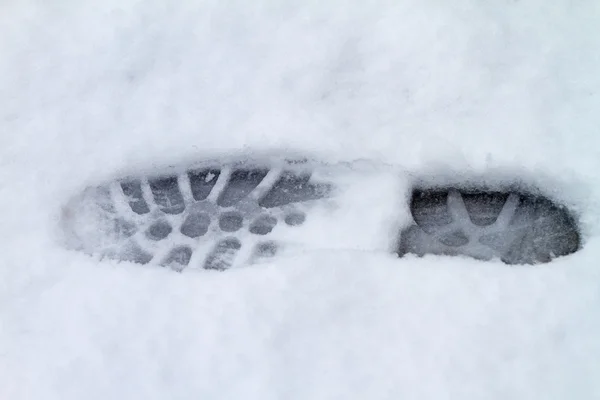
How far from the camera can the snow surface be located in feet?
2.52

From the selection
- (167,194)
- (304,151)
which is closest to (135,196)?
(167,194)

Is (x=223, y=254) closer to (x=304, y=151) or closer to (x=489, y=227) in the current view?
(x=304, y=151)

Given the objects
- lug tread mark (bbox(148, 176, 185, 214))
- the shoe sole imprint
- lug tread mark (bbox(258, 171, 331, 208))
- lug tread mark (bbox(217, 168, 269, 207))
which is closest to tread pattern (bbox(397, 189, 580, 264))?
the shoe sole imprint

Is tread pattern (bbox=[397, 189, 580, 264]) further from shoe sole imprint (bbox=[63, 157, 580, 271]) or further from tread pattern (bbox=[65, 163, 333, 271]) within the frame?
tread pattern (bbox=[65, 163, 333, 271])

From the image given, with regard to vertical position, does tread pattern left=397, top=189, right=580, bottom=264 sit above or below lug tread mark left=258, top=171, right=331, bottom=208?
below

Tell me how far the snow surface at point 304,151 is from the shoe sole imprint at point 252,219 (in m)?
0.03

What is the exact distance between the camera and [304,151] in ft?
3.34

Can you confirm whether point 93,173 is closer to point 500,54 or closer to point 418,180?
point 418,180

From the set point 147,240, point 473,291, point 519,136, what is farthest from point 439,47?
point 147,240

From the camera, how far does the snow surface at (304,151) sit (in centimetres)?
77

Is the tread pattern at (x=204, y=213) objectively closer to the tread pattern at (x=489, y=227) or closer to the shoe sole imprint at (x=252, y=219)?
the shoe sole imprint at (x=252, y=219)

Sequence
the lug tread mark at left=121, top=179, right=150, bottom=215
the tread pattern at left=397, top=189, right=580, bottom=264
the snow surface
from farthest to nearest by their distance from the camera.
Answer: the lug tread mark at left=121, top=179, right=150, bottom=215, the tread pattern at left=397, top=189, right=580, bottom=264, the snow surface

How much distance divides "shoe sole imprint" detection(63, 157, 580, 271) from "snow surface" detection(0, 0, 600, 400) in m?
0.03

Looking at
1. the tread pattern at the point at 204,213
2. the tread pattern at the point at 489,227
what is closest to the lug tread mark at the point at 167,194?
the tread pattern at the point at 204,213
